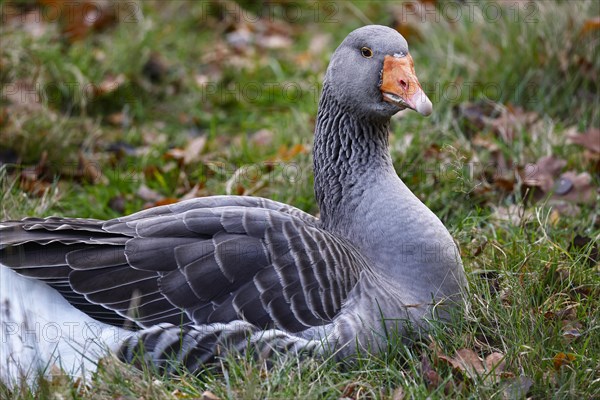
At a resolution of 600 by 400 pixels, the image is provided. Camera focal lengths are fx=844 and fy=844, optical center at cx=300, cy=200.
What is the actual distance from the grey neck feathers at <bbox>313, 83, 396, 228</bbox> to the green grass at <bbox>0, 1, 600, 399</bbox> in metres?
0.43

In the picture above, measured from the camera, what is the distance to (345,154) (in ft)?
15.5

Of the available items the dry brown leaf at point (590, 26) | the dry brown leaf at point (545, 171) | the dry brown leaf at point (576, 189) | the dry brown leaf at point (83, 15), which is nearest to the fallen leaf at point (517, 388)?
the dry brown leaf at point (576, 189)

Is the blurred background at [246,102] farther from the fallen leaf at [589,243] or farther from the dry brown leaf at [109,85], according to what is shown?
the fallen leaf at [589,243]

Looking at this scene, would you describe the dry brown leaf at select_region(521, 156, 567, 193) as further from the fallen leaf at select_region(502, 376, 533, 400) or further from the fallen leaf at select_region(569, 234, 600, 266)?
the fallen leaf at select_region(502, 376, 533, 400)

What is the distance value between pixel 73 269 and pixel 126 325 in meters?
0.39

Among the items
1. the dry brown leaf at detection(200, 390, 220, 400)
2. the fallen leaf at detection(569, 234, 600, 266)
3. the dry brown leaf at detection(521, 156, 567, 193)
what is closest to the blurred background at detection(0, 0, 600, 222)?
the dry brown leaf at detection(521, 156, 567, 193)

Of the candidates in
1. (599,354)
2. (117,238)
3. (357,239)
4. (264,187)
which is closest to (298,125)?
(264,187)

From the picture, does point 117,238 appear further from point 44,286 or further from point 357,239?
point 357,239

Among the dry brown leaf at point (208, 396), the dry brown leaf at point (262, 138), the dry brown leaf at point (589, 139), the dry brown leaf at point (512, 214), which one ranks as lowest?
the dry brown leaf at point (208, 396)

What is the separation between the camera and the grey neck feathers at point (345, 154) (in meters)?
4.67

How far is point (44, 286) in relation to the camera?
4.23 metres

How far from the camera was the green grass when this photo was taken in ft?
12.8

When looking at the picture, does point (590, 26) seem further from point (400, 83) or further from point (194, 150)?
point (194, 150)

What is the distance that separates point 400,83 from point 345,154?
56 cm
